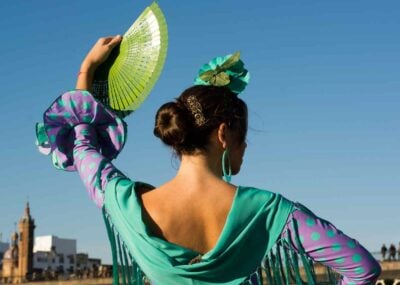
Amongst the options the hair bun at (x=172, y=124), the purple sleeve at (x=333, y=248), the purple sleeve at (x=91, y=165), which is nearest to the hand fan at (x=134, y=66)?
the purple sleeve at (x=91, y=165)

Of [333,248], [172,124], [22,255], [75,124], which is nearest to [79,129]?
[75,124]

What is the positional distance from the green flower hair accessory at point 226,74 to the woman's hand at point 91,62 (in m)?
0.33

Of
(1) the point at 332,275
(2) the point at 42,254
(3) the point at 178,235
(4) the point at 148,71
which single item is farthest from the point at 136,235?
(2) the point at 42,254

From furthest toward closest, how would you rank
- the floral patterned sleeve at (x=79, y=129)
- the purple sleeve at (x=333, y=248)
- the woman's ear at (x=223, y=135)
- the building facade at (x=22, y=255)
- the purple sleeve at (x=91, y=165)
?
the building facade at (x=22, y=255), the floral patterned sleeve at (x=79, y=129), the purple sleeve at (x=91, y=165), the woman's ear at (x=223, y=135), the purple sleeve at (x=333, y=248)

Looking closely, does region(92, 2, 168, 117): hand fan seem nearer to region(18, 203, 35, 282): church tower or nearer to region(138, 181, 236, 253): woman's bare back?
region(138, 181, 236, 253): woman's bare back

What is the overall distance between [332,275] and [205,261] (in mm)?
312

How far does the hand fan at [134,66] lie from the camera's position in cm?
207

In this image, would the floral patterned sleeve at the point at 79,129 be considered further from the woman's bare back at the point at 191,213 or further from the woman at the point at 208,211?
the woman's bare back at the point at 191,213

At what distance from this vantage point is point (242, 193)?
5.09 ft

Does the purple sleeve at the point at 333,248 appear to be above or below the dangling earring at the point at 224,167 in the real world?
below

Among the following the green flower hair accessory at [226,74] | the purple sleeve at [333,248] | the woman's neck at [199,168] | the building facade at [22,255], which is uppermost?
the building facade at [22,255]

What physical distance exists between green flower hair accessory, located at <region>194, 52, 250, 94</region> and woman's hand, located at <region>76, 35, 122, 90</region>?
33cm

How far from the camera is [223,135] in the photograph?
1646 millimetres

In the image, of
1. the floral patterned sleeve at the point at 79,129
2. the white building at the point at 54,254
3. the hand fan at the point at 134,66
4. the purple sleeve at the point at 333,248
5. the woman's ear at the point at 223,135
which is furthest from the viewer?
the white building at the point at 54,254
